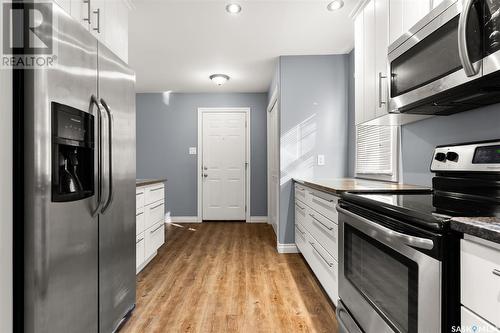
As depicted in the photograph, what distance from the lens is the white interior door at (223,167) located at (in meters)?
5.31

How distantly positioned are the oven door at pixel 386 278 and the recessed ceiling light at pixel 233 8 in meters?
1.92

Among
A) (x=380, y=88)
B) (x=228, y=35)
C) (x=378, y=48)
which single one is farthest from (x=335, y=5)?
(x=228, y=35)

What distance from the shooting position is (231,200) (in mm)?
5312

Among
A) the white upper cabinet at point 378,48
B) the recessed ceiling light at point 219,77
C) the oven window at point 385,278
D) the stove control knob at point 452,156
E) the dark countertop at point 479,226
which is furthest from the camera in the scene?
the recessed ceiling light at point 219,77

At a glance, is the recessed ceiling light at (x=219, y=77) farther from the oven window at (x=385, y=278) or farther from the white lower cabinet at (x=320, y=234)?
the oven window at (x=385, y=278)

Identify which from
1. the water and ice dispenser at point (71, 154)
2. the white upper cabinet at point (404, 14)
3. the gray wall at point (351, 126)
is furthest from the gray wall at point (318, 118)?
the water and ice dispenser at point (71, 154)

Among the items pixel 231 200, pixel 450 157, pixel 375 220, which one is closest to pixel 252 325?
pixel 375 220

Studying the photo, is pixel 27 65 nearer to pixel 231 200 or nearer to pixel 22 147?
Result: pixel 22 147

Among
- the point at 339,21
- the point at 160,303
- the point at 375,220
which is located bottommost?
the point at 160,303

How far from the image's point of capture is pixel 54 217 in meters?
1.14

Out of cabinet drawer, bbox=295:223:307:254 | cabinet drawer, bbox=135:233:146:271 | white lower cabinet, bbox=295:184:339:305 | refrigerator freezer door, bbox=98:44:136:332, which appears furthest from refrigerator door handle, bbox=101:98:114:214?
cabinet drawer, bbox=295:223:307:254

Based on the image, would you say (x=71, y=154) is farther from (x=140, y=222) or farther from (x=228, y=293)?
(x=228, y=293)

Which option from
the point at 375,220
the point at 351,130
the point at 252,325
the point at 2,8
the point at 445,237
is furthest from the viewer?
the point at 351,130

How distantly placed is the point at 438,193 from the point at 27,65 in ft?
6.21
